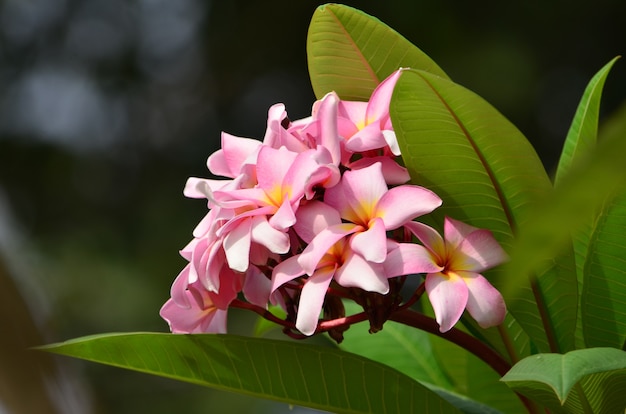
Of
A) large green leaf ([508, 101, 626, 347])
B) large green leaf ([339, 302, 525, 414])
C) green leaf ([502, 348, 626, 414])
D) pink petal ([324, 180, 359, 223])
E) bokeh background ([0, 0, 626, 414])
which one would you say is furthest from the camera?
bokeh background ([0, 0, 626, 414])

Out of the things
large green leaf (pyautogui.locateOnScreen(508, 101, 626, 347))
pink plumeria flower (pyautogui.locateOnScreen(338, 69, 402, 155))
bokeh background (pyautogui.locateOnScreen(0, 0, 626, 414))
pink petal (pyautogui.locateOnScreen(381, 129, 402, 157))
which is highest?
large green leaf (pyautogui.locateOnScreen(508, 101, 626, 347))

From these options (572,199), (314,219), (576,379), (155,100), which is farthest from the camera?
(155,100)

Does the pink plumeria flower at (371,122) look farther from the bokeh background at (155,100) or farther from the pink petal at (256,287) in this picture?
the bokeh background at (155,100)

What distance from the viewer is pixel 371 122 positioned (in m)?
0.58

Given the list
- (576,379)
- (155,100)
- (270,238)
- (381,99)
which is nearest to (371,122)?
(381,99)

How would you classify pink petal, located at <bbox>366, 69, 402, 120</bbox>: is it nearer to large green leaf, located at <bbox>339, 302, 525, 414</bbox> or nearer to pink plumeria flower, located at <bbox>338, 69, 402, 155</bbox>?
pink plumeria flower, located at <bbox>338, 69, 402, 155</bbox>

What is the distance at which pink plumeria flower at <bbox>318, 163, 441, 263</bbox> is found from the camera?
506 millimetres

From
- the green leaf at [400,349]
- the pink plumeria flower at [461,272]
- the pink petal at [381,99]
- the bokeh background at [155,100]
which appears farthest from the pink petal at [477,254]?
the bokeh background at [155,100]

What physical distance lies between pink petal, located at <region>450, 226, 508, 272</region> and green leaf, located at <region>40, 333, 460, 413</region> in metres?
0.09

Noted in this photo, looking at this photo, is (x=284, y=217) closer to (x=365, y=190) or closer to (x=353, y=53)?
(x=365, y=190)

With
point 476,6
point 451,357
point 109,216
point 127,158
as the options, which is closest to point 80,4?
point 127,158

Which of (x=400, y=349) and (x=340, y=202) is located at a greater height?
(x=340, y=202)

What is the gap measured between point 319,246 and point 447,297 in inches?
3.2

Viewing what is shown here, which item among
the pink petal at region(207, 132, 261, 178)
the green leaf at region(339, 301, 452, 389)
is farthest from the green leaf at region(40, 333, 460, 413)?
the green leaf at region(339, 301, 452, 389)
